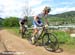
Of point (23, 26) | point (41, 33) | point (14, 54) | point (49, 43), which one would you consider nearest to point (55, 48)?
point (49, 43)

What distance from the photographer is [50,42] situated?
9852 mm

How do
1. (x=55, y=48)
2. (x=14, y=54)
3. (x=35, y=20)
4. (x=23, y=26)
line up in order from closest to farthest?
(x=14, y=54)
(x=55, y=48)
(x=35, y=20)
(x=23, y=26)

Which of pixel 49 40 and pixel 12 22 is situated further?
pixel 12 22

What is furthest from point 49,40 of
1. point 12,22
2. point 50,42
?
point 12,22

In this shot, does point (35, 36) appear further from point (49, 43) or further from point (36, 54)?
point (36, 54)

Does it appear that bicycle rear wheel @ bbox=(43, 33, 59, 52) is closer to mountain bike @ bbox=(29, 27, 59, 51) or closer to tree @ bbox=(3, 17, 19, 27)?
mountain bike @ bbox=(29, 27, 59, 51)

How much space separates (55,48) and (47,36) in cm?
63

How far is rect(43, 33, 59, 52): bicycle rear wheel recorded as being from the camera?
9.68 metres

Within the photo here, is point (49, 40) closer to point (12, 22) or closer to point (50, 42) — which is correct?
point (50, 42)

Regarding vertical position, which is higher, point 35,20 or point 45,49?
point 35,20

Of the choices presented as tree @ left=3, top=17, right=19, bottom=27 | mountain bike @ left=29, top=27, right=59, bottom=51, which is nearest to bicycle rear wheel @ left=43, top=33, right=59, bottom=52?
mountain bike @ left=29, top=27, right=59, bottom=51

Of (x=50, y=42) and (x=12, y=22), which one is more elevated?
(x=50, y=42)

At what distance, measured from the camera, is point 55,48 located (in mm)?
9695

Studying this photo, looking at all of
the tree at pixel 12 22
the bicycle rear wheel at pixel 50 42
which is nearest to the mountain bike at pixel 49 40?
the bicycle rear wheel at pixel 50 42
